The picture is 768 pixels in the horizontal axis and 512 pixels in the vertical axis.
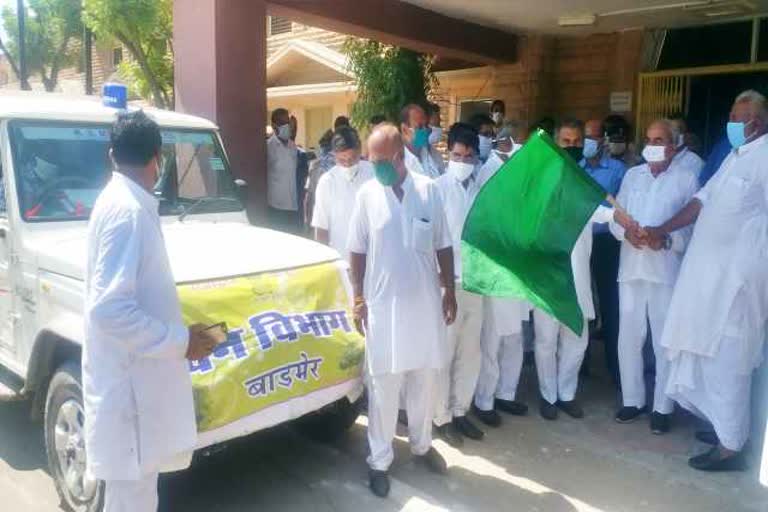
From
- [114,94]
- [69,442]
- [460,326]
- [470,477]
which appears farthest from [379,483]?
[114,94]

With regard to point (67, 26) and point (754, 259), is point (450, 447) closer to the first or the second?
point (754, 259)

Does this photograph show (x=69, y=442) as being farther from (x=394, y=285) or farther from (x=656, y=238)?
(x=656, y=238)

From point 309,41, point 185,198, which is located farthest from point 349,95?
point 185,198

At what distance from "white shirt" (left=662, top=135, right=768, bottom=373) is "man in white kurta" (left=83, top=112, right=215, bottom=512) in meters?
2.89

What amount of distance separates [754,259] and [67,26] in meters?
18.3

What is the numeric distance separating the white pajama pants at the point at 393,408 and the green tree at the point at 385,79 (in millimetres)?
5618

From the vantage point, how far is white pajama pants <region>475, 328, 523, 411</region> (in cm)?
465

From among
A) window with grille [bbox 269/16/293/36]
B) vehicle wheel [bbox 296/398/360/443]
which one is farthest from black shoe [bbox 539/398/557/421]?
window with grille [bbox 269/16/293/36]

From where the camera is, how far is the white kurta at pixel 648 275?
14.7ft

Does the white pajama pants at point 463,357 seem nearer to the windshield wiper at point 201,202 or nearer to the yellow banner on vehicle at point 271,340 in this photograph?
the yellow banner on vehicle at point 271,340

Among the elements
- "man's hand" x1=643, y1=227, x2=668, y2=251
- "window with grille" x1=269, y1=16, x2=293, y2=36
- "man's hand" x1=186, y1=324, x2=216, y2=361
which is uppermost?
"window with grille" x1=269, y1=16, x2=293, y2=36

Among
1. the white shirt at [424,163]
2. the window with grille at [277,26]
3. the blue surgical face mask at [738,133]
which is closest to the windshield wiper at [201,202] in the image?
the white shirt at [424,163]

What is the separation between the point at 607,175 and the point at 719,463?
224 centimetres

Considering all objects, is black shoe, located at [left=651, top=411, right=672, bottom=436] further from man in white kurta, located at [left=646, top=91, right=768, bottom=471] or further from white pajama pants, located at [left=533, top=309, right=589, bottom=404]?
white pajama pants, located at [left=533, top=309, right=589, bottom=404]
